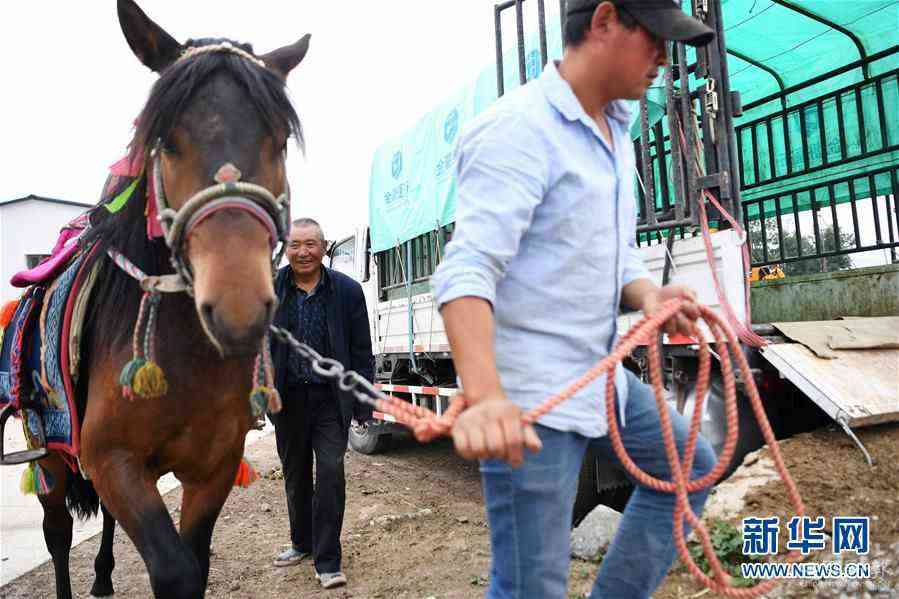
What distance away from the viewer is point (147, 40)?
2.27m

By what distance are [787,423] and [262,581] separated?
10.1ft

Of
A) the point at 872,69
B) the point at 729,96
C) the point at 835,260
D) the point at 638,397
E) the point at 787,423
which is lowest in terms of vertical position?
Answer: the point at 787,423

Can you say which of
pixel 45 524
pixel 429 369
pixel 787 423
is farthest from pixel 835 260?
pixel 45 524

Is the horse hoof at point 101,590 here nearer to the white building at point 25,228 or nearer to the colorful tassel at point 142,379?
the colorful tassel at point 142,379

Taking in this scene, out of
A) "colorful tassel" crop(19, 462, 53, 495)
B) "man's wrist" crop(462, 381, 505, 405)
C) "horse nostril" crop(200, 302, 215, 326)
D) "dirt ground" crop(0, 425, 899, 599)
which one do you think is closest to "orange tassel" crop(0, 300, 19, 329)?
"colorful tassel" crop(19, 462, 53, 495)

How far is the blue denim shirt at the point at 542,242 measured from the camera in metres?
1.33

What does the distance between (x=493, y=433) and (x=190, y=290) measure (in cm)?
125

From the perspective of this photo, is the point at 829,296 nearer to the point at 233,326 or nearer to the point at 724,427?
the point at 724,427

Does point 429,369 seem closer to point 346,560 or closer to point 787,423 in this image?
point 346,560

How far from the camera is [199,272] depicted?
1747 millimetres

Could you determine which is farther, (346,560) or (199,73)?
(346,560)

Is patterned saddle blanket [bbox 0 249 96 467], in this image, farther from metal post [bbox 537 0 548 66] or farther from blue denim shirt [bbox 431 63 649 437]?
metal post [bbox 537 0 548 66]

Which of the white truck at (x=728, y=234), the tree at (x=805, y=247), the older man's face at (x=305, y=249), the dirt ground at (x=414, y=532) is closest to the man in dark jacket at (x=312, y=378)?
the older man's face at (x=305, y=249)

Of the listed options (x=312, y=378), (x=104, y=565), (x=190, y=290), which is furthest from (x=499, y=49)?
(x=104, y=565)
